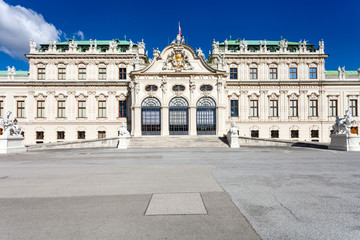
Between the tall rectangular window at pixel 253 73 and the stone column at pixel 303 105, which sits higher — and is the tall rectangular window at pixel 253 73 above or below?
above

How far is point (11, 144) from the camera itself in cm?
1955

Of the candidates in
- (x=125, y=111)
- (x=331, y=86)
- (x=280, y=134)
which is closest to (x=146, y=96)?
(x=125, y=111)

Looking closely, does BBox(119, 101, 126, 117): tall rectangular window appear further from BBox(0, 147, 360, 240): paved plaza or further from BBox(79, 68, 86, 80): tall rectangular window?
BBox(0, 147, 360, 240): paved plaza

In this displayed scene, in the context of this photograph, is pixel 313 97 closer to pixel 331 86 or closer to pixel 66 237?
pixel 331 86

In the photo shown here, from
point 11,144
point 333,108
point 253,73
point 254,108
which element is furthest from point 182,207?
point 333,108

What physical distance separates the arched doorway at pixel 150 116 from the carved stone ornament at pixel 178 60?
5920 millimetres

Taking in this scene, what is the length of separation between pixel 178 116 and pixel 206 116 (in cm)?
446

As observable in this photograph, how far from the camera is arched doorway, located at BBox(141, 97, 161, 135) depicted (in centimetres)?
3256

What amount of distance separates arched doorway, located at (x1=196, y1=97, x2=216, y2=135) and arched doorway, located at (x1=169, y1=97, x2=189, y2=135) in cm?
189

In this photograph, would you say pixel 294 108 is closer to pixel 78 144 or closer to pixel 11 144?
pixel 78 144

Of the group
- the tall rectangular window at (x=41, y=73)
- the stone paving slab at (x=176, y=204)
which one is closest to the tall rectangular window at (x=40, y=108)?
the tall rectangular window at (x=41, y=73)

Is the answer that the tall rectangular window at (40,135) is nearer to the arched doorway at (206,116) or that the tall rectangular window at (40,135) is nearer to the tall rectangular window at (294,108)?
the arched doorway at (206,116)

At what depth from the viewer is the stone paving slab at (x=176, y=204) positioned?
4523 millimetres

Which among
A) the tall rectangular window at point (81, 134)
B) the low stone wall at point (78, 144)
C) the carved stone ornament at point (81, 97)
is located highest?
the carved stone ornament at point (81, 97)
